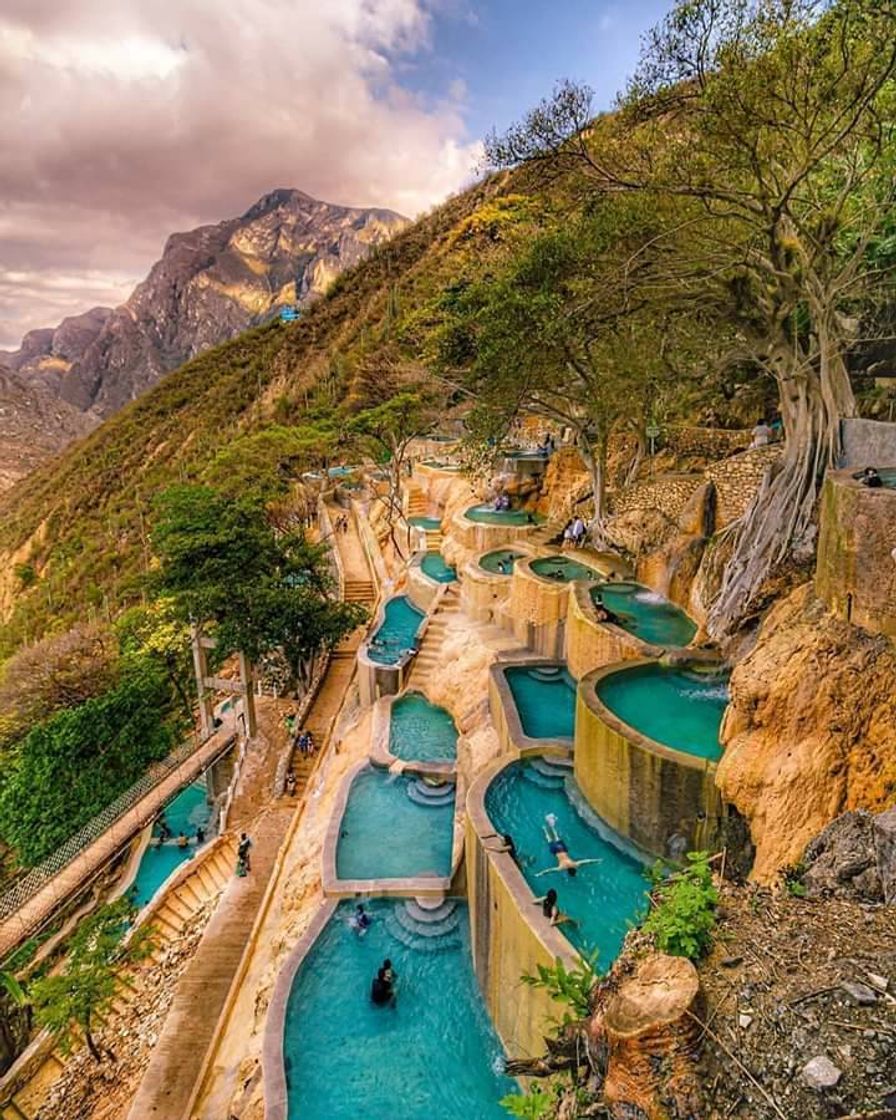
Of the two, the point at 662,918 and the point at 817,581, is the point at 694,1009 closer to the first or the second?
the point at 662,918

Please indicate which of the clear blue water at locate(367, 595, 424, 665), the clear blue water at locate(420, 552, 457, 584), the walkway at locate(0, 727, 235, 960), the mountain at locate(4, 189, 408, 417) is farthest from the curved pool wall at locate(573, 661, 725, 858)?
the mountain at locate(4, 189, 408, 417)

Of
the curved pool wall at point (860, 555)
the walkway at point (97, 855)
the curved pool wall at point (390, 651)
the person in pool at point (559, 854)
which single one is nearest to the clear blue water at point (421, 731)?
the curved pool wall at point (390, 651)

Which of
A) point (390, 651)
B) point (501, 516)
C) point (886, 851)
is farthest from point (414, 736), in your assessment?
point (886, 851)

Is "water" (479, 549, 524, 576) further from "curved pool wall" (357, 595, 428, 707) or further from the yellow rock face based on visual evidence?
the yellow rock face

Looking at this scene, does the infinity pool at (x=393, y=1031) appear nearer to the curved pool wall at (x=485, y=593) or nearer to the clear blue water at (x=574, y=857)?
the clear blue water at (x=574, y=857)

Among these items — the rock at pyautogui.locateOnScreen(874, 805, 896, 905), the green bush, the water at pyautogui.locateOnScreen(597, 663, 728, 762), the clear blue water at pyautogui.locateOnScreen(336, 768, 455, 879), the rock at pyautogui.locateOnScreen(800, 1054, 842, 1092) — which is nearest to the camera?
the rock at pyautogui.locateOnScreen(800, 1054, 842, 1092)

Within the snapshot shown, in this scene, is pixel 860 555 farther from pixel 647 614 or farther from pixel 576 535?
pixel 576 535
